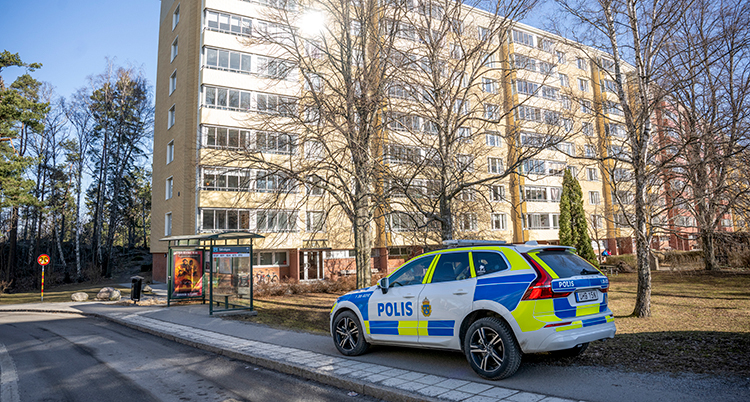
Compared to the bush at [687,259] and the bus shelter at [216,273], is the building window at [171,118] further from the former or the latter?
the bush at [687,259]

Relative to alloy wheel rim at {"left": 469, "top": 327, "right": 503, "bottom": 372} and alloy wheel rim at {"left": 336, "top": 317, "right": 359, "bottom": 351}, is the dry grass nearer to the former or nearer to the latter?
alloy wheel rim at {"left": 336, "top": 317, "right": 359, "bottom": 351}

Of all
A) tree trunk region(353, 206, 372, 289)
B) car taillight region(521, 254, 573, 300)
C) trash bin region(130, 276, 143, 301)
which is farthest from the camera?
trash bin region(130, 276, 143, 301)

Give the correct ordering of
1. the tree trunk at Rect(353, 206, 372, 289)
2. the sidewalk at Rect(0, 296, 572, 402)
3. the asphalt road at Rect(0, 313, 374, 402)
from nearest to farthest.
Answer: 1. the sidewalk at Rect(0, 296, 572, 402)
2. the asphalt road at Rect(0, 313, 374, 402)
3. the tree trunk at Rect(353, 206, 372, 289)

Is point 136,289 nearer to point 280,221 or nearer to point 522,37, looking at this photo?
point 280,221

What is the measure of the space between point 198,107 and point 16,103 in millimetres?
11801

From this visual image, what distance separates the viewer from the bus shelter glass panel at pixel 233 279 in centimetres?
1497

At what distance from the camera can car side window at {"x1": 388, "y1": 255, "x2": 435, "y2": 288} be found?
266 inches

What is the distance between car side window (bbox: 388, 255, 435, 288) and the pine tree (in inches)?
1139

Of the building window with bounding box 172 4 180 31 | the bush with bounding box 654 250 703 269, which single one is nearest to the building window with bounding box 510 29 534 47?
the bush with bounding box 654 250 703 269

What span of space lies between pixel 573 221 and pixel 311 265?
20442 mm

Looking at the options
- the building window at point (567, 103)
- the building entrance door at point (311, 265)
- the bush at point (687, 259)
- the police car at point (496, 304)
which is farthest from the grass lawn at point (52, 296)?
the bush at point (687, 259)

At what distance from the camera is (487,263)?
5.89 m

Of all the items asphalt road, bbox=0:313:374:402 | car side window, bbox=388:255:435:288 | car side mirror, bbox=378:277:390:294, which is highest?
car side window, bbox=388:255:435:288

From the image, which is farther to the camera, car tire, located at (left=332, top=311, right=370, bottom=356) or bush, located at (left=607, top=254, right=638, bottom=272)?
bush, located at (left=607, top=254, right=638, bottom=272)
